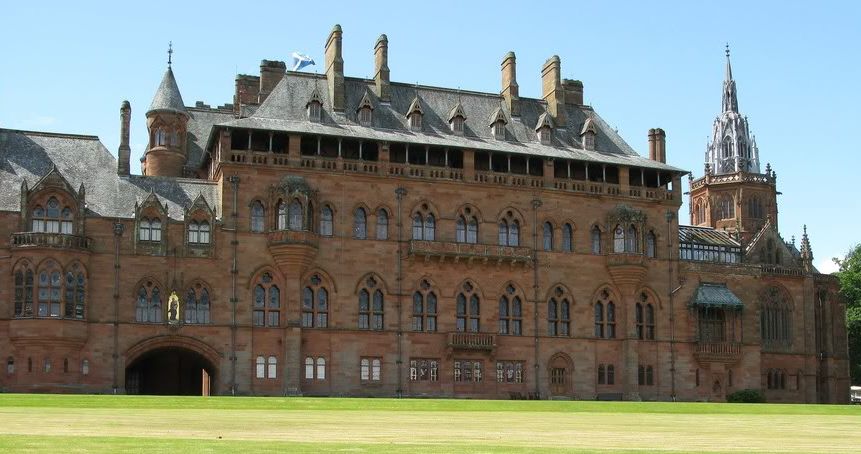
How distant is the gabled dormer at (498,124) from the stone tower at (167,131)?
1935 centimetres

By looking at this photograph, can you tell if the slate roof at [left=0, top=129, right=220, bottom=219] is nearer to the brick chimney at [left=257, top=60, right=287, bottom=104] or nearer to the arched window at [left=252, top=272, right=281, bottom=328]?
the arched window at [left=252, top=272, right=281, bottom=328]

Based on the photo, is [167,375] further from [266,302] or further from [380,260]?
[380,260]

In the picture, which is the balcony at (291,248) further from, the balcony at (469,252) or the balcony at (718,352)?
the balcony at (718,352)

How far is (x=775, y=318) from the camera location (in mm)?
83750

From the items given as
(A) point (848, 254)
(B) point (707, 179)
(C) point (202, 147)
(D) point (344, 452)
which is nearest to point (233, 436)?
(D) point (344, 452)

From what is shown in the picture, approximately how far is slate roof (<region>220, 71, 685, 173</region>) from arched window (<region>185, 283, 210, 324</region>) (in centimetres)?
932

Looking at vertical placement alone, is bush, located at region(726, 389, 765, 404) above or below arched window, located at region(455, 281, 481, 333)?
below

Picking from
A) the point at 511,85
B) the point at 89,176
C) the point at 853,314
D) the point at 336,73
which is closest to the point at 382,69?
the point at 336,73

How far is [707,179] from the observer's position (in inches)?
4860

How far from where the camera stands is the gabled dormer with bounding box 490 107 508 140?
76938mm

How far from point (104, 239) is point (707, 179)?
7344cm

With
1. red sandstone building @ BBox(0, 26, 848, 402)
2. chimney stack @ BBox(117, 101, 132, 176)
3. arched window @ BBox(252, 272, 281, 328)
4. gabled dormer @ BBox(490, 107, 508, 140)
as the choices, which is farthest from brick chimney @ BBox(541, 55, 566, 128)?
chimney stack @ BBox(117, 101, 132, 176)

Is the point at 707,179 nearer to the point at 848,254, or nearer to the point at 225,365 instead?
the point at 848,254

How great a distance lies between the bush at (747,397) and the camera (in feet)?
254
